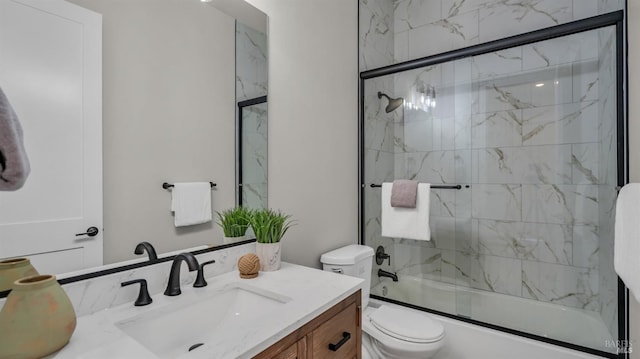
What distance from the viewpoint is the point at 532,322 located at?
1946 mm

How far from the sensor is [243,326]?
2.83ft

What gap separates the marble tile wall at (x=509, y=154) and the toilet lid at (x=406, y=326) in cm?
62

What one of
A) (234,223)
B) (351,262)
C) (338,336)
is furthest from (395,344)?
(234,223)

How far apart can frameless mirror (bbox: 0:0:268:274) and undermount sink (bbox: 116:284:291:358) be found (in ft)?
0.71

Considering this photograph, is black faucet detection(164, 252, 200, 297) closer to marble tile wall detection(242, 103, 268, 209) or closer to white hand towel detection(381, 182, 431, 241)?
marble tile wall detection(242, 103, 268, 209)

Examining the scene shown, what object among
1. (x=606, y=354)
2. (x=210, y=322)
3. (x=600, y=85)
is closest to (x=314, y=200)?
(x=210, y=322)

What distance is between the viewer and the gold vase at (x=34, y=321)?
0.66m

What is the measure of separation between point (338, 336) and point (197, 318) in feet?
1.59

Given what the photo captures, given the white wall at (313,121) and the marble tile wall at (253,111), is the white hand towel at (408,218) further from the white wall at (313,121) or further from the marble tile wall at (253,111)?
the marble tile wall at (253,111)

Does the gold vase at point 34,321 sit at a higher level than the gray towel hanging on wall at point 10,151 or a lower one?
lower

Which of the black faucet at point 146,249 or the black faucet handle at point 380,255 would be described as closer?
the black faucet at point 146,249

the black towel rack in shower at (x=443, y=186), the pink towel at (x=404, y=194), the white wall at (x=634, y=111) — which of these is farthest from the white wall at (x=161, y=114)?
the white wall at (x=634, y=111)

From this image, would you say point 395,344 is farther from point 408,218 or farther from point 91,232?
point 91,232

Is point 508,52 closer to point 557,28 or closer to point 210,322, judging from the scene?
point 557,28
